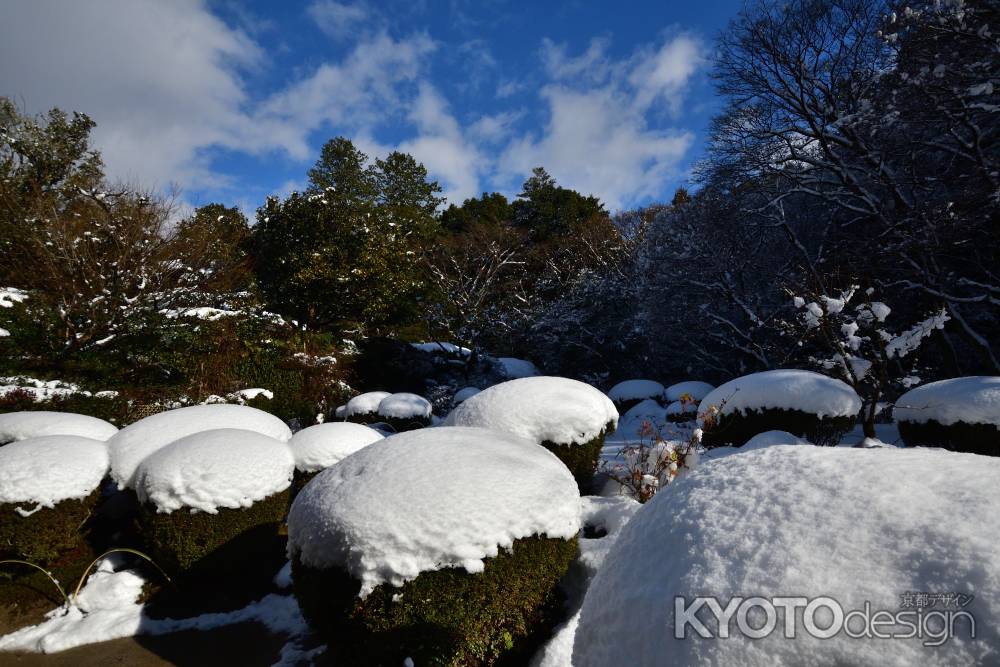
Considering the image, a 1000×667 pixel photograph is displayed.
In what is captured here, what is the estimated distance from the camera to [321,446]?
18.8 ft

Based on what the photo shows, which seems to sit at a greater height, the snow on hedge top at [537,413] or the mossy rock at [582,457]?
the snow on hedge top at [537,413]

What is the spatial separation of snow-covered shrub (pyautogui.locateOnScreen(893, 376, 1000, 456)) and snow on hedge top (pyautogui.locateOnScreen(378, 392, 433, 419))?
27.9ft

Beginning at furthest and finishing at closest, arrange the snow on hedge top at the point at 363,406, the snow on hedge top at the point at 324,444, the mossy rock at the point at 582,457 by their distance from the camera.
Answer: the snow on hedge top at the point at 363,406
the snow on hedge top at the point at 324,444
the mossy rock at the point at 582,457

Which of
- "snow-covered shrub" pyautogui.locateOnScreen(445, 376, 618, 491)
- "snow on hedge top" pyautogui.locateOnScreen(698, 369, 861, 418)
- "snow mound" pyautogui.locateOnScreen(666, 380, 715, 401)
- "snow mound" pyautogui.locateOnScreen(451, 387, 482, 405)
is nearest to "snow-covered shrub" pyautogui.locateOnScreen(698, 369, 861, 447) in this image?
"snow on hedge top" pyautogui.locateOnScreen(698, 369, 861, 418)

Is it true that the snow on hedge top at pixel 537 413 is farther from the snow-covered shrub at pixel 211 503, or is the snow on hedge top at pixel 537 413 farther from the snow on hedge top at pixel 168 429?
the snow on hedge top at pixel 168 429

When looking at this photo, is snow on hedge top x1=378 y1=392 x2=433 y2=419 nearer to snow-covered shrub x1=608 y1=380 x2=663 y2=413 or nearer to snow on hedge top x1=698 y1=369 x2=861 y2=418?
snow-covered shrub x1=608 y1=380 x2=663 y2=413

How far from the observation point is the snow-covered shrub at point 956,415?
5.54 metres

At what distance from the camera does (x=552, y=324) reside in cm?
1822

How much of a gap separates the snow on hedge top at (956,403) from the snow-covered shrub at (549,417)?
4.18 metres

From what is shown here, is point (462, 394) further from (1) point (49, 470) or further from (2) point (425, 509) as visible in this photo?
(2) point (425, 509)

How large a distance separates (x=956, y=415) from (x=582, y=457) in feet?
14.9

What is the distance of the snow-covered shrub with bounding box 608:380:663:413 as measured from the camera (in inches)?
525

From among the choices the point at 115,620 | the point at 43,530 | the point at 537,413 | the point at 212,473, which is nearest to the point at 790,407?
the point at 537,413

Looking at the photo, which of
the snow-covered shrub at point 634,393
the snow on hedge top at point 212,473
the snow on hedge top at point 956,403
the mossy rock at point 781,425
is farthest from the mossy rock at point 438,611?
the snow-covered shrub at point 634,393
